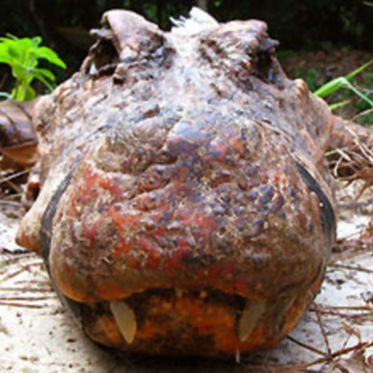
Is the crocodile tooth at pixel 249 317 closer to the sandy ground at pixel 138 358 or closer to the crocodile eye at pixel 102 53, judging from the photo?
the sandy ground at pixel 138 358

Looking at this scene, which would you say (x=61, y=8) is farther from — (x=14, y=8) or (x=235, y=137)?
(x=235, y=137)

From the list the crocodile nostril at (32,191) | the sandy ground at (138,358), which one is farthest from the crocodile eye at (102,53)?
the sandy ground at (138,358)

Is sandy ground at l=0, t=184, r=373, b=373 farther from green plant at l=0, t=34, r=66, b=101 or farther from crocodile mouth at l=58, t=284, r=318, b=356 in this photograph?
green plant at l=0, t=34, r=66, b=101

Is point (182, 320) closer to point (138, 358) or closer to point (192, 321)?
point (192, 321)

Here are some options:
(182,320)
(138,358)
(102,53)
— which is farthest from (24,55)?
(182,320)

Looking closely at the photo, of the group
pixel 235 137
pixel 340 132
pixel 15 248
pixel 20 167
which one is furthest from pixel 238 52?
pixel 20 167
